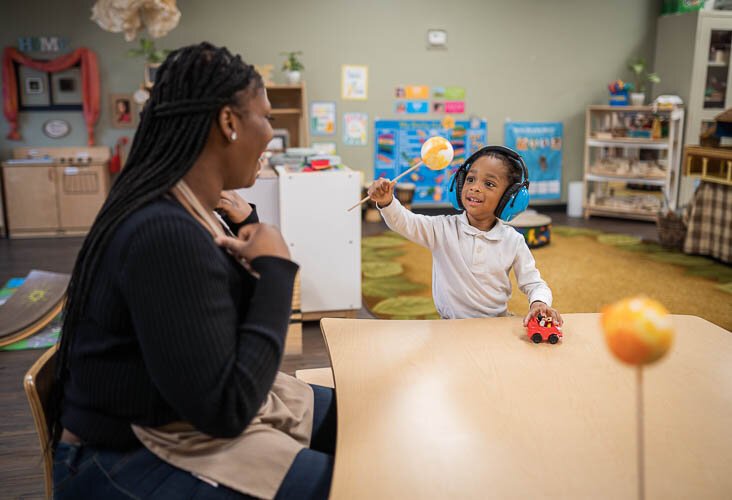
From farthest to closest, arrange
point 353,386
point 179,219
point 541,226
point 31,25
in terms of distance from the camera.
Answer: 1. point 31,25
2. point 541,226
3. point 353,386
4. point 179,219

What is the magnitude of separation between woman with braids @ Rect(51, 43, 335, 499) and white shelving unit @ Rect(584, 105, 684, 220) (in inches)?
256

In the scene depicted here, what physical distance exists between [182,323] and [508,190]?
1395 mm

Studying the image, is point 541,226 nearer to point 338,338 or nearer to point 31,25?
point 338,338

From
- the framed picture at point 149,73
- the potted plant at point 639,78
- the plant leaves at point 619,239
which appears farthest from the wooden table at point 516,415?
the potted plant at point 639,78

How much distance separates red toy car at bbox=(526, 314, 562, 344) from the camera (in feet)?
5.37

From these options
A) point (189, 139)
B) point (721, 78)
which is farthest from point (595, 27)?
point (189, 139)

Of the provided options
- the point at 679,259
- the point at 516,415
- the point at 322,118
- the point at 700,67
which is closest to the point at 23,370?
the point at 516,415

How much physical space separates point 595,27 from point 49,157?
591cm

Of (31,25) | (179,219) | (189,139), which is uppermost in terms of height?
(31,25)

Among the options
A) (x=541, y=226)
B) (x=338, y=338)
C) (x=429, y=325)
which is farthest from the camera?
(x=541, y=226)

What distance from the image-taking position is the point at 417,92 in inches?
281

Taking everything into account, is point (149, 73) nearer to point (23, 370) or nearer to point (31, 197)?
point (31, 197)

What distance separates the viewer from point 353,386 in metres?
1.38

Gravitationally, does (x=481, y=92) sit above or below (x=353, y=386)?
above
